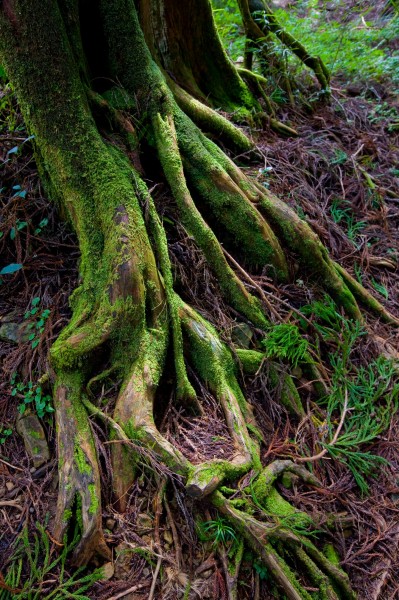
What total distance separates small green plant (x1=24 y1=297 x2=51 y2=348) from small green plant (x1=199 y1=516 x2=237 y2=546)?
149 cm

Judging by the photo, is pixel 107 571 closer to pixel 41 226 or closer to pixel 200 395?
pixel 200 395

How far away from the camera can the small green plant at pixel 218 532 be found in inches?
88.3

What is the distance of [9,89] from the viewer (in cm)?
367

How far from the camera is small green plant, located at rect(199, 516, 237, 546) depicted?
7.36 feet

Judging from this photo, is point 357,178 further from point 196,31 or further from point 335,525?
point 335,525

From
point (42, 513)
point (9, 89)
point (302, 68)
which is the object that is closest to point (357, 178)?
point (302, 68)

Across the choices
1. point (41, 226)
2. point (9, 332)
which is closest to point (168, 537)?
point (9, 332)

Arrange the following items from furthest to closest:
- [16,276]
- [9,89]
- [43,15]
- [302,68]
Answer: [302,68] < [9,89] < [16,276] < [43,15]

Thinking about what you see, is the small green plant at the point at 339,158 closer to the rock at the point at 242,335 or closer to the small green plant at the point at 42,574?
the rock at the point at 242,335

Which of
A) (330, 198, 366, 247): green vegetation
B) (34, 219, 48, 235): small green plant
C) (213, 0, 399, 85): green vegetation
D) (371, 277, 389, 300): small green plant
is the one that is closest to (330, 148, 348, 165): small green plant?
(330, 198, 366, 247): green vegetation

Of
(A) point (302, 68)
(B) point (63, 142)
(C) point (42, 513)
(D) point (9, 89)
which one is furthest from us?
(A) point (302, 68)

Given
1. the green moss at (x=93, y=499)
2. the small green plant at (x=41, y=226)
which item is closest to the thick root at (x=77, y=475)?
the green moss at (x=93, y=499)

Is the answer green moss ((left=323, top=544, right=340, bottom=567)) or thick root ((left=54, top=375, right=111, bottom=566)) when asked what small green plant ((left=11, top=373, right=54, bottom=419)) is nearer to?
thick root ((left=54, top=375, right=111, bottom=566))

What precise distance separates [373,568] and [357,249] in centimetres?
253
